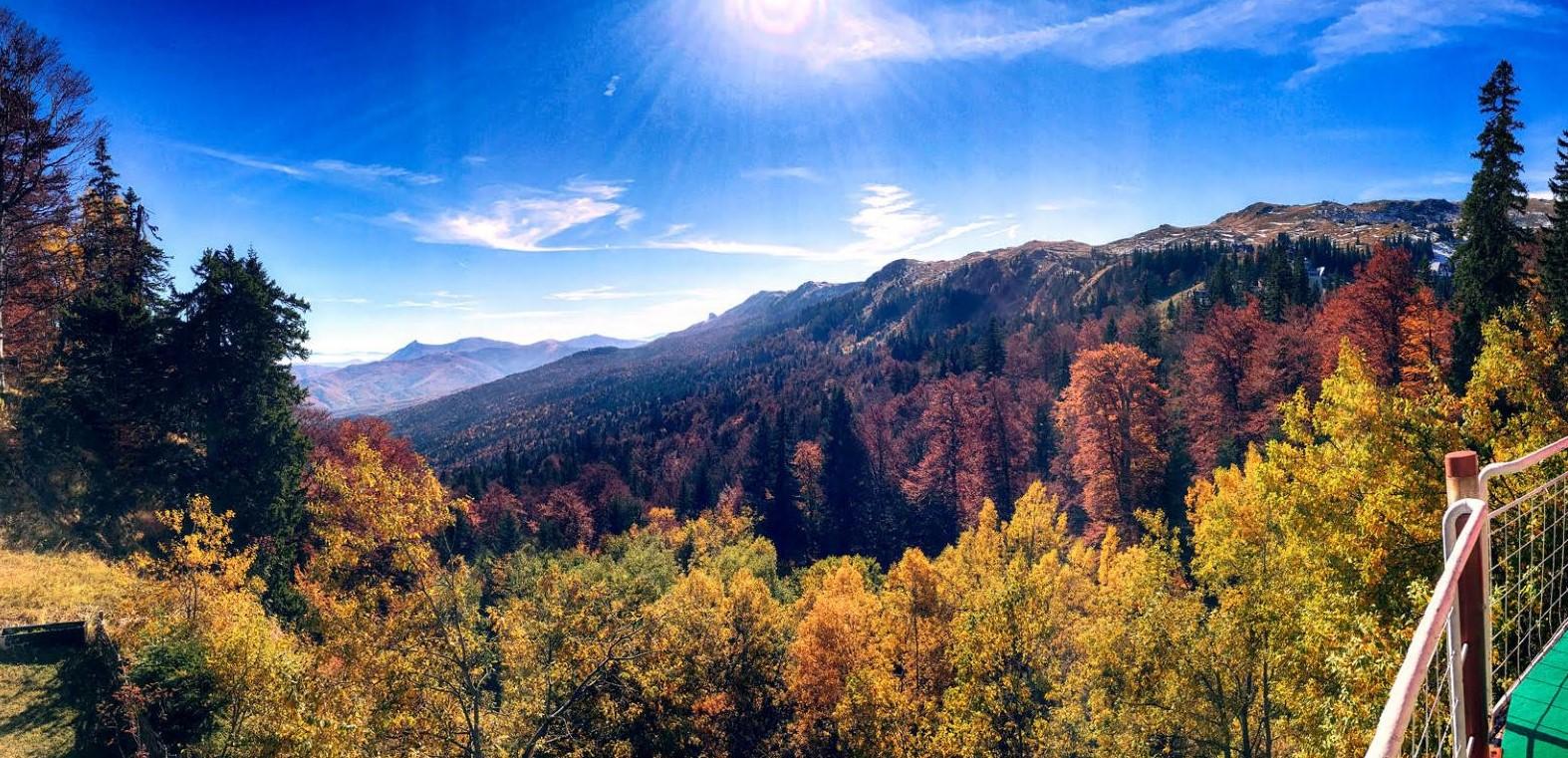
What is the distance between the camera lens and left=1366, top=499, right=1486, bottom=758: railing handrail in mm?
2354

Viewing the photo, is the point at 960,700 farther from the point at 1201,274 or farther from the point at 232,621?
the point at 1201,274

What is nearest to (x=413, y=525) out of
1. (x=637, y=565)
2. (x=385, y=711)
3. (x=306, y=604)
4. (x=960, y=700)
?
(x=385, y=711)

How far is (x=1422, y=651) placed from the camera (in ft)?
9.58

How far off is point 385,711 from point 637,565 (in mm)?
32651

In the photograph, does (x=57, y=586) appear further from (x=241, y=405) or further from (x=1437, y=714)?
(x=1437, y=714)

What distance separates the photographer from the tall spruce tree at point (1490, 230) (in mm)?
31500

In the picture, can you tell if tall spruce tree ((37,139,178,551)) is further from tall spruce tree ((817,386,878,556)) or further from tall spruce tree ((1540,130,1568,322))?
tall spruce tree ((1540,130,1568,322))

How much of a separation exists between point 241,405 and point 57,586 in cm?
1305

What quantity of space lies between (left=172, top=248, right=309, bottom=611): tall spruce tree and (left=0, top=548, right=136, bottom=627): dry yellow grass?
6.44m

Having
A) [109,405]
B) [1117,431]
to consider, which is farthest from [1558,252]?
[109,405]

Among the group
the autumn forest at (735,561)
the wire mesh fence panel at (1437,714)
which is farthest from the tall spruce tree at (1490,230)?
the wire mesh fence panel at (1437,714)

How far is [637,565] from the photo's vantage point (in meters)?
47.6

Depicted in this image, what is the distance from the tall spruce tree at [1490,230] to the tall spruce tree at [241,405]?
2509 inches

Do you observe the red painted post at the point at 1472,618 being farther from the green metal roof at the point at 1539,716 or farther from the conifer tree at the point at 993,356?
the conifer tree at the point at 993,356
